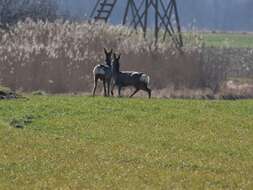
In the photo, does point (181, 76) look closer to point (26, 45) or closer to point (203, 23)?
point (26, 45)

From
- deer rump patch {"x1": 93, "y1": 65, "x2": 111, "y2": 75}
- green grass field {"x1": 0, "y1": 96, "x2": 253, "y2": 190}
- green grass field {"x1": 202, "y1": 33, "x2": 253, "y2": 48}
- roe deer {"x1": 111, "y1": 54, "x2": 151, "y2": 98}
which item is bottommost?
green grass field {"x1": 0, "y1": 96, "x2": 253, "y2": 190}

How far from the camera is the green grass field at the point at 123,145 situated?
1132cm

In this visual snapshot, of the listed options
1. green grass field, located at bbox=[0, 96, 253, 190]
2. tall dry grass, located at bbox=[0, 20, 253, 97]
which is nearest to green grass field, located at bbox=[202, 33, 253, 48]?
tall dry grass, located at bbox=[0, 20, 253, 97]

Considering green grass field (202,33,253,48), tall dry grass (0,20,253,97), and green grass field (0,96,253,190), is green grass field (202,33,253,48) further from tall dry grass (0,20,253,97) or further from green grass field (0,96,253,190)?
green grass field (0,96,253,190)

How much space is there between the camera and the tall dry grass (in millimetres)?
28469

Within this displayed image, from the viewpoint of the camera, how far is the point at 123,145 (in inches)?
565

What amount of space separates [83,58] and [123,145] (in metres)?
15.7

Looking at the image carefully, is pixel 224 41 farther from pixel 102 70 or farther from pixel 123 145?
pixel 123 145

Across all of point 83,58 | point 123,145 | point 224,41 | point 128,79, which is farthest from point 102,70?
point 224,41

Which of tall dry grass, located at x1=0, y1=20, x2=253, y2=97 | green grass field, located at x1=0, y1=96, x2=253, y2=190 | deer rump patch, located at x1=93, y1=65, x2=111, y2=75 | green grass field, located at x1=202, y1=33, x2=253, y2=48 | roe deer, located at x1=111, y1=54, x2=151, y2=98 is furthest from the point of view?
green grass field, located at x1=202, y1=33, x2=253, y2=48

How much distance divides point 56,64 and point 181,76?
5.61 meters

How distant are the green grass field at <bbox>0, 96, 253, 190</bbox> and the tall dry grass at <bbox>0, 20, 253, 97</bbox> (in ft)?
23.4

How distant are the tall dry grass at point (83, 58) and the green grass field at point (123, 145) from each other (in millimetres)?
7139

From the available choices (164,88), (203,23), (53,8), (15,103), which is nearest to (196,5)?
(203,23)
